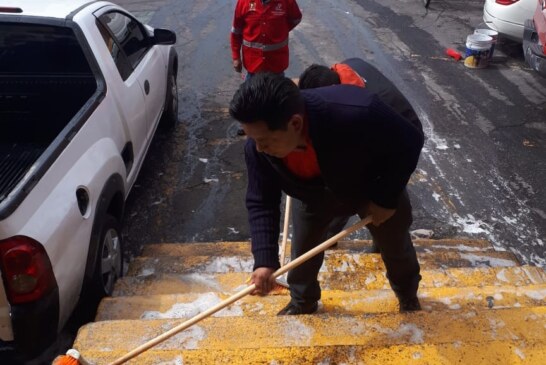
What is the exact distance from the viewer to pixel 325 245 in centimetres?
260

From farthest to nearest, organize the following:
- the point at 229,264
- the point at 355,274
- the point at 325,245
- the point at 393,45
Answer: the point at 393,45 → the point at 229,264 → the point at 355,274 → the point at 325,245

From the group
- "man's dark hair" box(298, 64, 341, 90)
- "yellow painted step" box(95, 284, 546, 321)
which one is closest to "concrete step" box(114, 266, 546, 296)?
"yellow painted step" box(95, 284, 546, 321)

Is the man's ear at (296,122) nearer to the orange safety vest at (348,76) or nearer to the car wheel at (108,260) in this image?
the orange safety vest at (348,76)

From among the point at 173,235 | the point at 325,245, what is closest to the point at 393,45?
the point at 173,235

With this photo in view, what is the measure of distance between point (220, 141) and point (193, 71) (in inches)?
91.9

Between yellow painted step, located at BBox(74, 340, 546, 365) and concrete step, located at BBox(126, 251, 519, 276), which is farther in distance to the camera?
concrete step, located at BBox(126, 251, 519, 276)

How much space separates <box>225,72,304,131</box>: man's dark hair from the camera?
201cm

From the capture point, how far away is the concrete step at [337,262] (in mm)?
3620

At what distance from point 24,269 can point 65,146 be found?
2.46 feet

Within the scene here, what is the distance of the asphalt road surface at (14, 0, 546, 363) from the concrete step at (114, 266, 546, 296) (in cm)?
49

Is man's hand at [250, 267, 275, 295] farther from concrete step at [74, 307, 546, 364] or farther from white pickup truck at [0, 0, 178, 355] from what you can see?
white pickup truck at [0, 0, 178, 355]

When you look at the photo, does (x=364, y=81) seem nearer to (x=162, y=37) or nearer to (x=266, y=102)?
(x=266, y=102)

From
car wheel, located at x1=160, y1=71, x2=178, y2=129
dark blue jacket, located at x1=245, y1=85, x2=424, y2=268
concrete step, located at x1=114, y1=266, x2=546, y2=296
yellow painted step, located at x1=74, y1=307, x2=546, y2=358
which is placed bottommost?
car wheel, located at x1=160, y1=71, x2=178, y2=129

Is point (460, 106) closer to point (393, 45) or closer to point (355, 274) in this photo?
point (393, 45)
